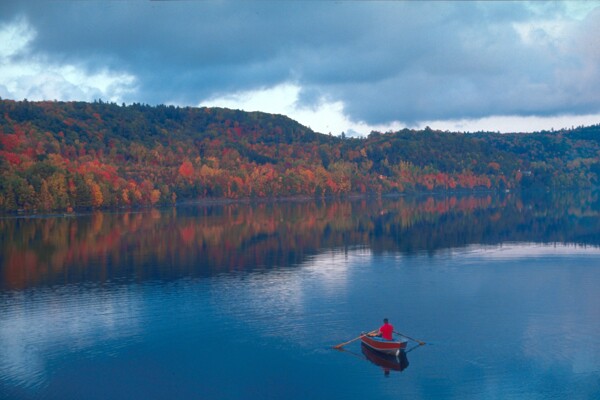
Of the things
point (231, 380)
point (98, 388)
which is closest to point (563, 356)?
point (231, 380)

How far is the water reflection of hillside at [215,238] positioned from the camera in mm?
55781

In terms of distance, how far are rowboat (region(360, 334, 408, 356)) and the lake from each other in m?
0.55

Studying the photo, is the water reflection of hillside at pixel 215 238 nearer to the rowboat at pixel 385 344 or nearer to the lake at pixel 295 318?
the lake at pixel 295 318

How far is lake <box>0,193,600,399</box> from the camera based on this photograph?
1073 inches

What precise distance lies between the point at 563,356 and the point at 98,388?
69.6 ft

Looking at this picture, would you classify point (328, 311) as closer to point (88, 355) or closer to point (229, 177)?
point (88, 355)

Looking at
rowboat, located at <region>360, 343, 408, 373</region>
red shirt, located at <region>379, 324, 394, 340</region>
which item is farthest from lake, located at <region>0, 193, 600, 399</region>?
red shirt, located at <region>379, 324, 394, 340</region>

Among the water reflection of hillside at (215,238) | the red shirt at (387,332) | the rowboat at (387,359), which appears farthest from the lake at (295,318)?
the red shirt at (387,332)

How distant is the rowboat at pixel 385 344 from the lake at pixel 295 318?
55 centimetres

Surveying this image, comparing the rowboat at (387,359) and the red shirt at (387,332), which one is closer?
the rowboat at (387,359)

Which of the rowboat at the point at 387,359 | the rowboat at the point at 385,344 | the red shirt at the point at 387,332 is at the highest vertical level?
the red shirt at the point at 387,332

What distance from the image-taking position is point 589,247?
67.0m

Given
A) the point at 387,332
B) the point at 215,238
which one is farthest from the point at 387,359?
the point at 215,238

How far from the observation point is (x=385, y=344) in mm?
29609
